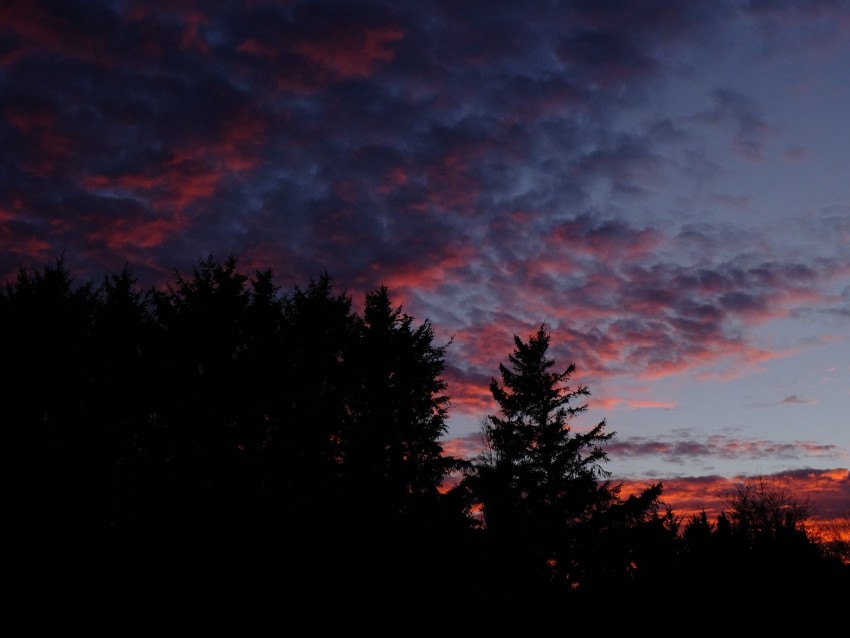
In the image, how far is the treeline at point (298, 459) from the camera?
20.2 m

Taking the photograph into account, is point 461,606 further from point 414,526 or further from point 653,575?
point 653,575

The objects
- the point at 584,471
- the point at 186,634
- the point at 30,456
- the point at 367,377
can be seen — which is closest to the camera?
the point at 186,634

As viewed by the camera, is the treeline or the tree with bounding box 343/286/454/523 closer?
the treeline

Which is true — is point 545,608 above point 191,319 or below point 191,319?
below

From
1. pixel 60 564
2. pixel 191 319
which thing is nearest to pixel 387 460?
pixel 191 319

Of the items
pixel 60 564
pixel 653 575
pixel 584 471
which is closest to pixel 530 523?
pixel 584 471

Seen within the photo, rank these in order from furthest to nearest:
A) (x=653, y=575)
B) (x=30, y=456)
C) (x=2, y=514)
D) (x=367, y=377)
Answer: (x=367, y=377), (x=30, y=456), (x=2, y=514), (x=653, y=575)

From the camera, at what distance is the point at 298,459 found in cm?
2530

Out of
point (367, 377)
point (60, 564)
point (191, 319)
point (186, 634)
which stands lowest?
point (186, 634)

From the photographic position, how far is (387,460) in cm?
2767

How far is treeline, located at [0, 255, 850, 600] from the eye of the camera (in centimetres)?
2019

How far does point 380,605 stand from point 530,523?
1339 centimetres

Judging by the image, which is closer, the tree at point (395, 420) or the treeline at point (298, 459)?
the treeline at point (298, 459)

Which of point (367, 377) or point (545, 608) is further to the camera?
point (367, 377)
